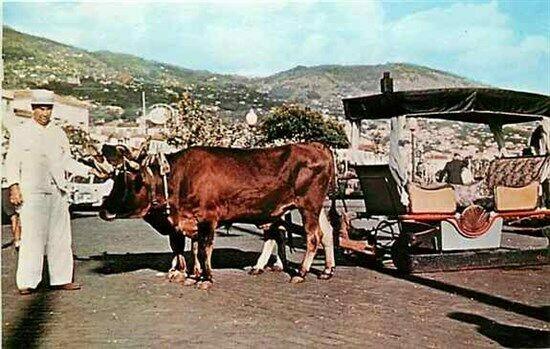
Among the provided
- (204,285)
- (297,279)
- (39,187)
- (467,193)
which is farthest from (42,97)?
(467,193)

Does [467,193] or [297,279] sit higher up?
[467,193]

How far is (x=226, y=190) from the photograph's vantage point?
7.72 metres

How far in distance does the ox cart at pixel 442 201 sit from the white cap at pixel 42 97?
3.03 meters

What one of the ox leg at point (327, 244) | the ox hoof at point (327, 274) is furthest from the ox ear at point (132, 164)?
the ox hoof at point (327, 274)

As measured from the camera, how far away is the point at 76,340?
17.6ft

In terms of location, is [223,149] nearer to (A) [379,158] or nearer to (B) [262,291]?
(B) [262,291]

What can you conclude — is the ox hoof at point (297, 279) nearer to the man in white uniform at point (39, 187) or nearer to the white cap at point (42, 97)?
the man in white uniform at point (39, 187)

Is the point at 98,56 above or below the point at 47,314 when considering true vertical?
above

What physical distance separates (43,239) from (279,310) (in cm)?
206

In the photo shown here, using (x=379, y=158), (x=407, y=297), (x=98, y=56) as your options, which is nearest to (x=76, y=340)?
(x=98, y=56)

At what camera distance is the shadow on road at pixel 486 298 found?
6.34m

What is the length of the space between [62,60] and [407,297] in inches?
128

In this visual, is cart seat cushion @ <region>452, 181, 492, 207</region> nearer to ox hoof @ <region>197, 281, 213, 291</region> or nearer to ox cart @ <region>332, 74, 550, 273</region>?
ox cart @ <region>332, 74, 550, 273</region>

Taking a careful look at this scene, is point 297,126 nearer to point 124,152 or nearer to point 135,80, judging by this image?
point 124,152
